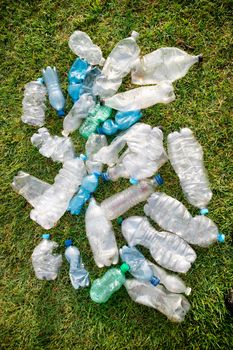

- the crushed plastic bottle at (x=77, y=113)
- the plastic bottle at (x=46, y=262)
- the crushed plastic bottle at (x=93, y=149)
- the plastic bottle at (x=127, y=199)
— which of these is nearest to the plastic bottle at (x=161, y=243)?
the plastic bottle at (x=127, y=199)

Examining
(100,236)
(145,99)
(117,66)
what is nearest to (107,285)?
(100,236)

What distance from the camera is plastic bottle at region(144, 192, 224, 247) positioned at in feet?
11.9

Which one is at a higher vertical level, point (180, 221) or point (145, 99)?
point (145, 99)

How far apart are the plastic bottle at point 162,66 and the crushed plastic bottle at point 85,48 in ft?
1.18

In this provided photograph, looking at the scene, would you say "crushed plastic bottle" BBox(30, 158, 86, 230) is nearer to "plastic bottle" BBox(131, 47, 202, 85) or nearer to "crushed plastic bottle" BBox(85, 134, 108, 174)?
"crushed plastic bottle" BBox(85, 134, 108, 174)

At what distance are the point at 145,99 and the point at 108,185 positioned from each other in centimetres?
83

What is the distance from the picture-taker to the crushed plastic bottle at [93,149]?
373 centimetres

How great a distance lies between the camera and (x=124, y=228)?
12.1 feet

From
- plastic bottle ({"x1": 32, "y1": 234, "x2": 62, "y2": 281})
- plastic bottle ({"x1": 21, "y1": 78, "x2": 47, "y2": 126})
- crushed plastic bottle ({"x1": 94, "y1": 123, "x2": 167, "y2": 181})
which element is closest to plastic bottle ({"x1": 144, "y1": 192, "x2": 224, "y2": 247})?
crushed plastic bottle ({"x1": 94, "y1": 123, "x2": 167, "y2": 181})

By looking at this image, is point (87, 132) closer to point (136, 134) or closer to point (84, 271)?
point (136, 134)

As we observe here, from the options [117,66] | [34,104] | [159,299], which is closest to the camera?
[159,299]

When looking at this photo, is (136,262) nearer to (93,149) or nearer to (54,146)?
(93,149)

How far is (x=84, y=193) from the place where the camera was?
12.3ft

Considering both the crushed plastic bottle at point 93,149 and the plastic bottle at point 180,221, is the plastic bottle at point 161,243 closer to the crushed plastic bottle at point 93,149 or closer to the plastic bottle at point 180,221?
the plastic bottle at point 180,221
